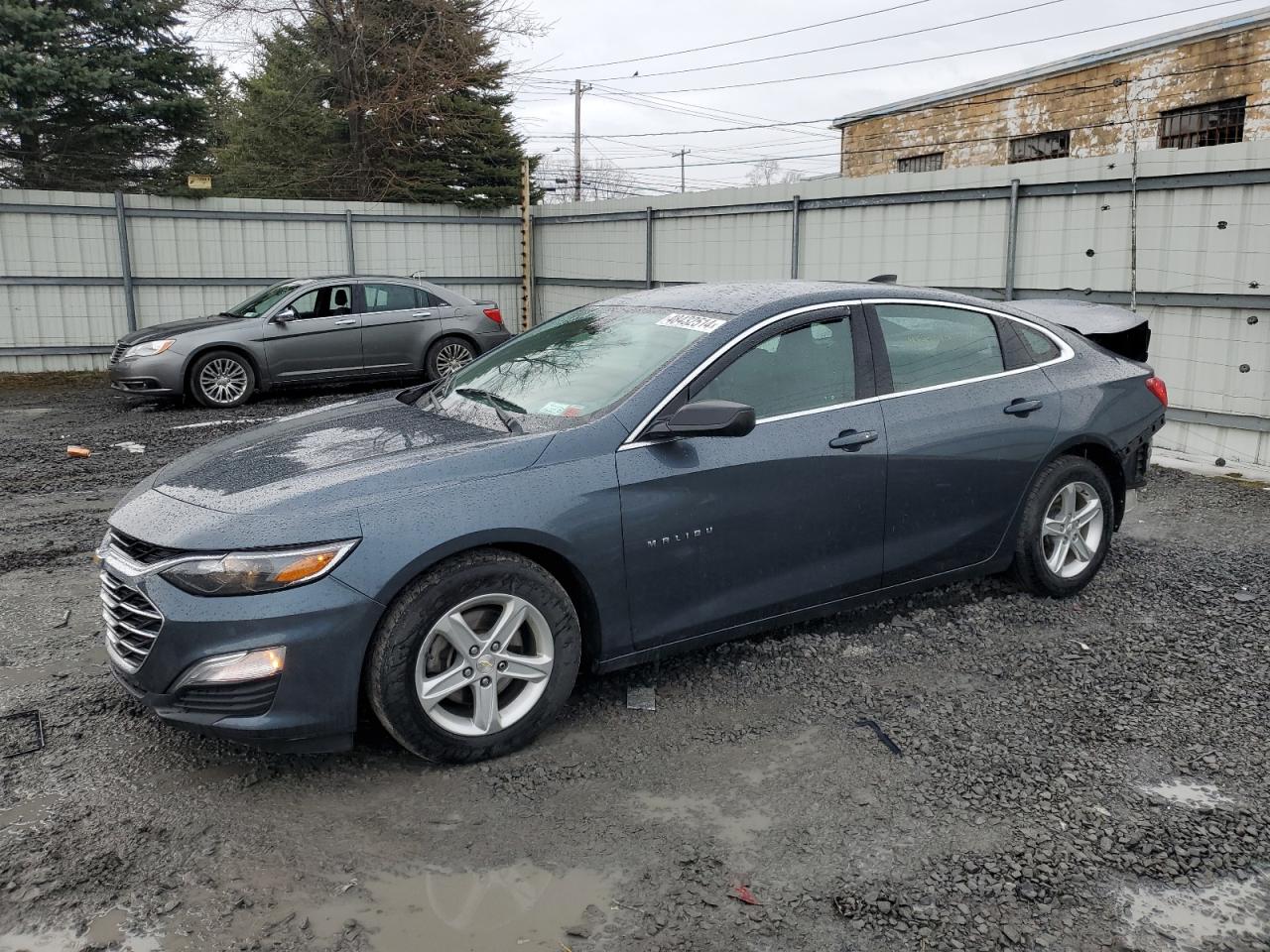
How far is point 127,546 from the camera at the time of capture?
3484 mm

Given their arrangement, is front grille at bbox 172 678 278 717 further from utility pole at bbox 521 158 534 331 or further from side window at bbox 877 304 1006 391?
utility pole at bbox 521 158 534 331

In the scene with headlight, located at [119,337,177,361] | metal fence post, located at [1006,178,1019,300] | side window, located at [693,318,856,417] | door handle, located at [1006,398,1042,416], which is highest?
metal fence post, located at [1006,178,1019,300]

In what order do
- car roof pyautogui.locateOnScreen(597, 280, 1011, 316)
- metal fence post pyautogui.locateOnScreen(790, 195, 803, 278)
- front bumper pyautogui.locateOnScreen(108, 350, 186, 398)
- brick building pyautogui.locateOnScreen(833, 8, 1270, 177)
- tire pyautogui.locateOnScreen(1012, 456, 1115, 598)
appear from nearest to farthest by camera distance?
car roof pyautogui.locateOnScreen(597, 280, 1011, 316) → tire pyautogui.locateOnScreen(1012, 456, 1115, 598) → front bumper pyautogui.locateOnScreen(108, 350, 186, 398) → metal fence post pyautogui.locateOnScreen(790, 195, 803, 278) → brick building pyautogui.locateOnScreen(833, 8, 1270, 177)

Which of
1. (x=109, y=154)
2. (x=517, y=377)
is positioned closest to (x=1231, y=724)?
(x=517, y=377)

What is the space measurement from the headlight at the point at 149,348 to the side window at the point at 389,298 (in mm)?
2251

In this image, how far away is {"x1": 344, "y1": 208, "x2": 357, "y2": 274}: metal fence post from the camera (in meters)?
16.4

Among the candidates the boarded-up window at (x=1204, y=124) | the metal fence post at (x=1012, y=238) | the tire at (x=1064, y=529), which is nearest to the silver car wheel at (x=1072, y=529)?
the tire at (x=1064, y=529)

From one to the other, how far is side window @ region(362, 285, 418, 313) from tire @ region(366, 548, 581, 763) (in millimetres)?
9642

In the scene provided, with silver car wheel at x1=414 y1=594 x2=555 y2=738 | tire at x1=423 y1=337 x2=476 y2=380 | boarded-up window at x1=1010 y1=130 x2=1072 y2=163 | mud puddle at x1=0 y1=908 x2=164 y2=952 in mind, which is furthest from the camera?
boarded-up window at x1=1010 y1=130 x2=1072 y2=163

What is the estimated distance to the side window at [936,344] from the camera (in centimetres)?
448

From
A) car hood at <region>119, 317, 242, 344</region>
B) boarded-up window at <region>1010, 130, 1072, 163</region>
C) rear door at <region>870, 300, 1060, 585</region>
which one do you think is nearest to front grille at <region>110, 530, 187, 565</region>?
rear door at <region>870, 300, 1060, 585</region>

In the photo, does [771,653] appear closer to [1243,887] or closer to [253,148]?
[1243,887]

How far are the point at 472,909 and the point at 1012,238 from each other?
8.26 meters

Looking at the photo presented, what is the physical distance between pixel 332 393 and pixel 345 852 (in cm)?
1040
